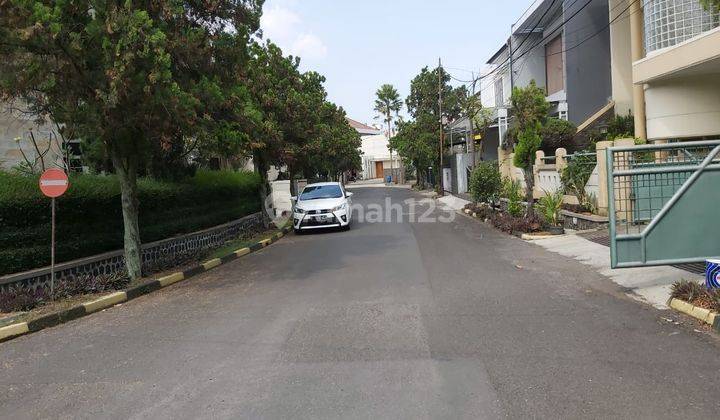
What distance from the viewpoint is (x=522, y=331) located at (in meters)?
6.10

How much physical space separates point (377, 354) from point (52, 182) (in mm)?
6263

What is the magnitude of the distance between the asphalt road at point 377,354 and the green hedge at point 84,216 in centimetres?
208

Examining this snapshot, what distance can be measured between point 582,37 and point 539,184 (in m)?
9.13

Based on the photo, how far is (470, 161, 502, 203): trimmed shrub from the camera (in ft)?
65.7

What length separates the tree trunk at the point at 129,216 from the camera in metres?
10.4

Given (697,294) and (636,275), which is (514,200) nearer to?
(636,275)

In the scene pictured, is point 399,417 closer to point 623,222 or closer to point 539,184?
point 623,222

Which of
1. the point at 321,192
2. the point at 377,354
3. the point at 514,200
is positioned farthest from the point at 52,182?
the point at 514,200

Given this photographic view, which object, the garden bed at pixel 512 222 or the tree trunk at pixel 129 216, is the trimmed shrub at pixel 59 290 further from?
the garden bed at pixel 512 222

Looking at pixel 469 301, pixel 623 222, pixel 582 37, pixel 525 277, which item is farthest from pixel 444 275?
pixel 582 37

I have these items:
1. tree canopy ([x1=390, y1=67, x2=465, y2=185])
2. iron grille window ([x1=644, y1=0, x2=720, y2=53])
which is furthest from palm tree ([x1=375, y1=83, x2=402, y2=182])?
iron grille window ([x1=644, y1=0, x2=720, y2=53])

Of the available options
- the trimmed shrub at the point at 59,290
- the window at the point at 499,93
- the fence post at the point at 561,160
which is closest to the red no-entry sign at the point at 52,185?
the trimmed shrub at the point at 59,290

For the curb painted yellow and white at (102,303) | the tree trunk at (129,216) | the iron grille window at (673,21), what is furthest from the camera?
the iron grille window at (673,21)

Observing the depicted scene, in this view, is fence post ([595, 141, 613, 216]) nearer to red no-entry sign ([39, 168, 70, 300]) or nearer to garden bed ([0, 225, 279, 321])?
garden bed ([0, 225, 279, 321])
